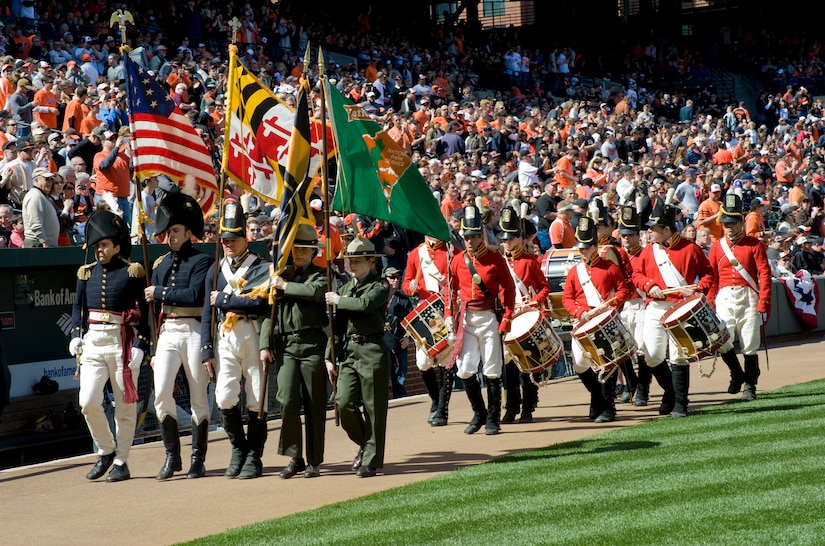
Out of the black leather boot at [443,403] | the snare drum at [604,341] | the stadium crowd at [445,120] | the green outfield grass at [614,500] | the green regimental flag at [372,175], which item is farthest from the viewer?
the stadium crowd at [445,120]

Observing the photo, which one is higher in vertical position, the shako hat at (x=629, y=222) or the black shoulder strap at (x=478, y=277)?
the shako hat at (x=629, y=222)

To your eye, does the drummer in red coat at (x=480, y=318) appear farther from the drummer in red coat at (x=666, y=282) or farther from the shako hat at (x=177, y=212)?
the shako hat at (x=177, y=212)

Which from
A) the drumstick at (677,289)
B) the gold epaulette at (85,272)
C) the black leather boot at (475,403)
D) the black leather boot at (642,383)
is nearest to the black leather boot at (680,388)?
the drumstick at (677,289)

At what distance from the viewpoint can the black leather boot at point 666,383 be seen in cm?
1252

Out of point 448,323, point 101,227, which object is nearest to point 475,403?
point 448,323

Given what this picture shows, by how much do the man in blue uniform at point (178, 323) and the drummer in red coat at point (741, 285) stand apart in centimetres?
574

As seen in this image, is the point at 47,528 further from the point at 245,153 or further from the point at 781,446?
the point at 781,446

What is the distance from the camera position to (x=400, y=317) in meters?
15.1

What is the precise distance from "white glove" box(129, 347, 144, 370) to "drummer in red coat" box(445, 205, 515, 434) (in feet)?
10.7

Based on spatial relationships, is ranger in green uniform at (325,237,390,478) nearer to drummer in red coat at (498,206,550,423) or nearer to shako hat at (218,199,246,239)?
shako hat at (218,199,246,239)

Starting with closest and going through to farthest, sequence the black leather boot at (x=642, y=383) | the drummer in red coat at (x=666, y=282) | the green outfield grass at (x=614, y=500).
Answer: the green outfield grass at (x=614, y=500) < the drummer in red coat at (x=666, y=282) < the black leather boot at (x=642, y=383)

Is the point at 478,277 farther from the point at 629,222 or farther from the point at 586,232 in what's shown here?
the point at 629,222

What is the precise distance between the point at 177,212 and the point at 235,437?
1894 mm

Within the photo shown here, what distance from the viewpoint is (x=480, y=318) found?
1198 centimetres
